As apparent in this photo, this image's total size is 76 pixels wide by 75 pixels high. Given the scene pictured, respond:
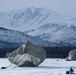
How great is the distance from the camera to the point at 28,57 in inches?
1112

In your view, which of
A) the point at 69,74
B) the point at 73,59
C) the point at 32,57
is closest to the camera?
the point at 69,74

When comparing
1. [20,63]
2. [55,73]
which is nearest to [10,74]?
[55,73]

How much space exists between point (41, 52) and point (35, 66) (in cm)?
130

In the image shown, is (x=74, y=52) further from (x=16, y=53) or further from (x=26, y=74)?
(x=26, y=74)

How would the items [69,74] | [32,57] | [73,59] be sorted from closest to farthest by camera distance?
[69,74]
[32,57]
[73,59]

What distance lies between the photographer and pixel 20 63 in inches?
1111

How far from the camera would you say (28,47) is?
2930 cm

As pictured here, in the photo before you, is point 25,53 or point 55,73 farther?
point 25,53

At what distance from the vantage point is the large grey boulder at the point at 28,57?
2811 centimetres

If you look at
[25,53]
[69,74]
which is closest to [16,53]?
[25,53]

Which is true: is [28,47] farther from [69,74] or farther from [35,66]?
[69,74]

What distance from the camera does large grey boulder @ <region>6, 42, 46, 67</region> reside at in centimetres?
2811

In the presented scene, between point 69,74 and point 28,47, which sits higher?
point 28,47

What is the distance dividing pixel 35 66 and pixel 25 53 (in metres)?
1.41
